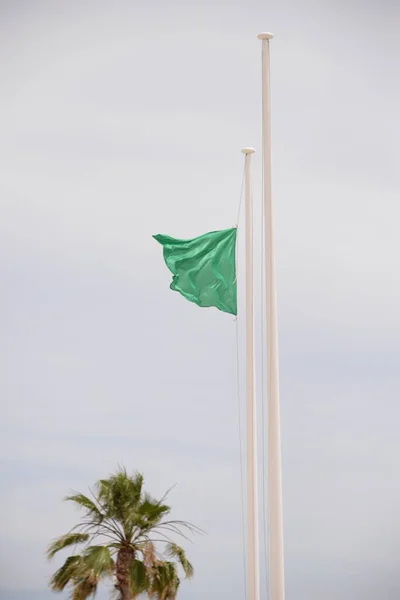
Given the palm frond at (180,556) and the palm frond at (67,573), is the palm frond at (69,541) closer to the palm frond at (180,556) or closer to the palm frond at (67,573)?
the palm frond at (67,573)

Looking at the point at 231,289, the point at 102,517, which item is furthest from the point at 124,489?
the point at 231,289

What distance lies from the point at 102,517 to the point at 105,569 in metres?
1.89

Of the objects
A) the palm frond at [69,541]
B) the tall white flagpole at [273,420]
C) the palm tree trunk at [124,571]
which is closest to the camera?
the tall white flagpole at [273,420]

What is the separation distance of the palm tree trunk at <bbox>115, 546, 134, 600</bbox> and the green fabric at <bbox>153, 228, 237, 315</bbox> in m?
6.96

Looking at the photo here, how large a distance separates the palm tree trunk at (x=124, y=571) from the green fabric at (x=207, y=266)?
6960 millimetres

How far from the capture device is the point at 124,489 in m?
22.1

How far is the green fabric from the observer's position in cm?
1585

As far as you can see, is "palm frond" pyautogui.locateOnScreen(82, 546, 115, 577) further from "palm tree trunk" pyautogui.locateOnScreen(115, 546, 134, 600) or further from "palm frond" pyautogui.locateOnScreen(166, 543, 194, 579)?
"palm frond" pyautogui.locateOnScreen(166, 543, 194, 579)

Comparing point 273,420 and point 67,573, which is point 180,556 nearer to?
point 67,573

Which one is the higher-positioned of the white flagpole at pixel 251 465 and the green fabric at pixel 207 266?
the green fabric at pixel 207 266

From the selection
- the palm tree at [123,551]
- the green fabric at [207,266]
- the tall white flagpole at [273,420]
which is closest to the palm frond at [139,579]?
the palm tree at [123,551]

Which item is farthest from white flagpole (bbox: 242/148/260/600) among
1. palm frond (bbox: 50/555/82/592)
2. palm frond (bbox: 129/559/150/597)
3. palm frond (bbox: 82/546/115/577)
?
palm frond (bbox: 50/555/82/592)

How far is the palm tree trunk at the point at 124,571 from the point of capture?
66.7ft

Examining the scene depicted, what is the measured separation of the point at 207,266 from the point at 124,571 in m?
7.56
